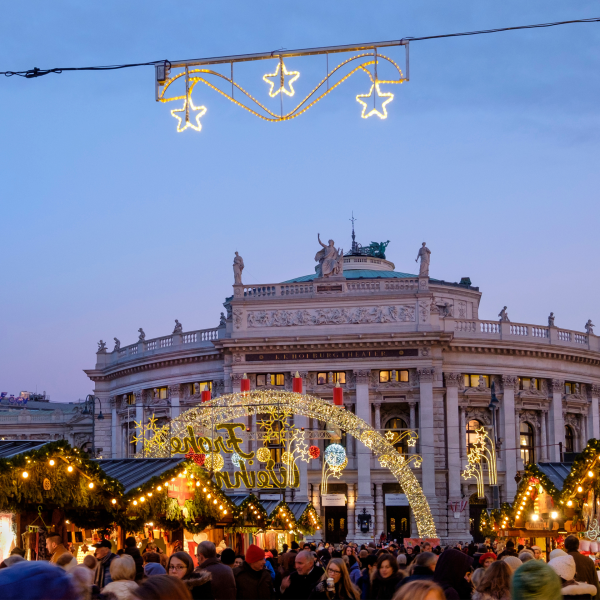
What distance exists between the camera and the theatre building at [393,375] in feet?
211

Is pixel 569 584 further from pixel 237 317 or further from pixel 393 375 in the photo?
pixel 237 317

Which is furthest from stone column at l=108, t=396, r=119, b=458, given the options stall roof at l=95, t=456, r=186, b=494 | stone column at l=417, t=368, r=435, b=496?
stall roof at l=95, t=456, r=186, b=494

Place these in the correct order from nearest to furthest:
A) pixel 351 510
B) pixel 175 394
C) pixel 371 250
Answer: pixel 351 510, pixel 175 394, pixel 371 250

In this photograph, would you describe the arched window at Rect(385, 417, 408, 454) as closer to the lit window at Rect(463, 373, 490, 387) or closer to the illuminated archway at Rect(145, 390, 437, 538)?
the lit window at Rect(463, 373, 490, 387)

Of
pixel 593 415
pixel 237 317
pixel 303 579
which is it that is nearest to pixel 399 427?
pixel 237 317

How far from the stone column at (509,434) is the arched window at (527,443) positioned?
169 centimetres

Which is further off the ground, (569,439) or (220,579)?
(569,439)

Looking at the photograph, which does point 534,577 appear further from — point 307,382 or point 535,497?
point 307,382

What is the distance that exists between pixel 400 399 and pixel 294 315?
8.61 metres

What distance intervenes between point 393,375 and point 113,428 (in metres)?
23.2

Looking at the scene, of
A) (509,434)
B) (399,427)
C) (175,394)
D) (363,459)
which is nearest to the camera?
(363,459)

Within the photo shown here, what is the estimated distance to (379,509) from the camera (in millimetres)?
64062

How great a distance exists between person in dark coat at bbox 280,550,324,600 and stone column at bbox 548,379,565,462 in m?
58.2

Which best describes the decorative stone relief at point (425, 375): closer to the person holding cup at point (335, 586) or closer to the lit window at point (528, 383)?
the lit window at point (528, 383)
